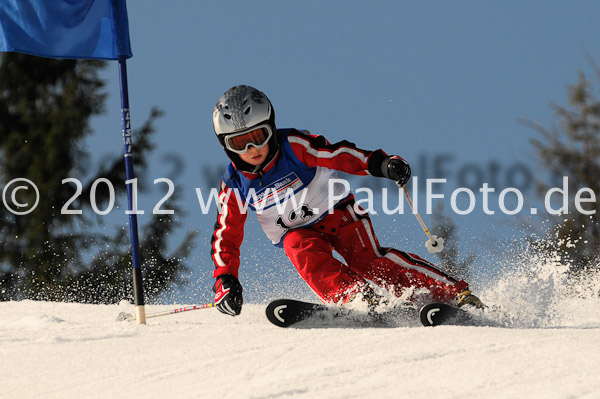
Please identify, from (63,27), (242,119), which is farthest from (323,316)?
(63,27)

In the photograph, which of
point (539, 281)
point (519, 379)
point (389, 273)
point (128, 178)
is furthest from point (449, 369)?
point (128, 178)

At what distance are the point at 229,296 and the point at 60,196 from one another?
1025 cm

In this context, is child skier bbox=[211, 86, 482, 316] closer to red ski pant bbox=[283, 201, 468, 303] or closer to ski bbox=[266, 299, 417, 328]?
red ski pant bbox=[283, 201, 468, 303]

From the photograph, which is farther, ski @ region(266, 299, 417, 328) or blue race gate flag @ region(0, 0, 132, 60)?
blue race gate flag @ region(0, 0, 132, 60)

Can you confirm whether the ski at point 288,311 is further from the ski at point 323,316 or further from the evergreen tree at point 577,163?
the evergreen tree at point 577,163

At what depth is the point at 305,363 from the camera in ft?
10.1

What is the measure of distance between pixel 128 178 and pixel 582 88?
506 inches

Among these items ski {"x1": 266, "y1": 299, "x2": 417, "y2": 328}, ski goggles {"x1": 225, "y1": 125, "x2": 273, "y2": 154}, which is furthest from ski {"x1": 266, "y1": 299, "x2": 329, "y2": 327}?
ski goggles {"x1": 225, "y1": 125, "x2": 273, "y2": 154}

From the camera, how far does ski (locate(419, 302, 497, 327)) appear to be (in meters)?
3.88

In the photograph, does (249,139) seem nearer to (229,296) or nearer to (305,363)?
(229,296)

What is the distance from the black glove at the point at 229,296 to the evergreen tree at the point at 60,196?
810cm

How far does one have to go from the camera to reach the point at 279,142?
4555mm

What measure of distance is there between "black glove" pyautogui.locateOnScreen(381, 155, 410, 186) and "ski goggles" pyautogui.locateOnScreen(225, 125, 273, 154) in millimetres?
798

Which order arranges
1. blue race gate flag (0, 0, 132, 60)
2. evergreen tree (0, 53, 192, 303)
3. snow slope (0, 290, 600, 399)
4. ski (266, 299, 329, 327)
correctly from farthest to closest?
evergreen tree (0, 53, 192, 303)
blue race gate flag (0, 0, 132, 60)
ski (266, 299, 329, 327)
snow slope (0, 290, 600, 399)
